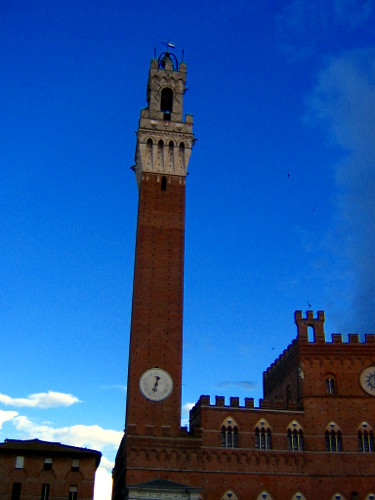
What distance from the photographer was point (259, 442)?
48.8 m

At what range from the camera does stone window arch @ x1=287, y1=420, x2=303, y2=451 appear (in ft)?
161

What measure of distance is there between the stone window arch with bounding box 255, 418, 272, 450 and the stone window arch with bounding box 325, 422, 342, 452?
4614 mm

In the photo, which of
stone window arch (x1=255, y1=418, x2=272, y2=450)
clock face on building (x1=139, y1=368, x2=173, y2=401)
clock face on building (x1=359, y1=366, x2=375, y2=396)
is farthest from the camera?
clock face on building (x1=359, y1=366, x2=375, y2=396)

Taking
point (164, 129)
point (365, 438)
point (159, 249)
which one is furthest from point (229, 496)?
point (164, 129)

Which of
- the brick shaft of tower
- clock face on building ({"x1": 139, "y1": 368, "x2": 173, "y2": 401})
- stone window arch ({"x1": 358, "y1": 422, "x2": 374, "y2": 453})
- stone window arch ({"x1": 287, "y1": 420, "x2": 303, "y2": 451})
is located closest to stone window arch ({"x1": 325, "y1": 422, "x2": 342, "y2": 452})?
stone window arch ({"x1": 358, "y1": 422, "x2": 374, "y2": 453})

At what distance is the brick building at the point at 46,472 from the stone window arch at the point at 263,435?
12089 mm

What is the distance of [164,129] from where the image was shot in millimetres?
59688

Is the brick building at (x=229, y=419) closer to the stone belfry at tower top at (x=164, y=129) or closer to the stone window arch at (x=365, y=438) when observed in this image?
the stone window arch at (x=365, y=438)

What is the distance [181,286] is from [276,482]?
55.6ft

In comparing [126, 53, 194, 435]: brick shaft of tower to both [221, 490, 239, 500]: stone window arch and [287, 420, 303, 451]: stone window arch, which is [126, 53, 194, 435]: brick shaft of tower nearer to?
[221, 490, 239, 500]: stone window arch

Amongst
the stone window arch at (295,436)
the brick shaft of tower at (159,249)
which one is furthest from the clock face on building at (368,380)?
the brick shaft of tower at (159,249)

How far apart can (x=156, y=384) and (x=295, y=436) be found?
37.6 ft

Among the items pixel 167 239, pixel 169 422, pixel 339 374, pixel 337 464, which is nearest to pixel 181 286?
pixel 167 239

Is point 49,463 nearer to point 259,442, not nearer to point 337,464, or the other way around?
point 259,442
